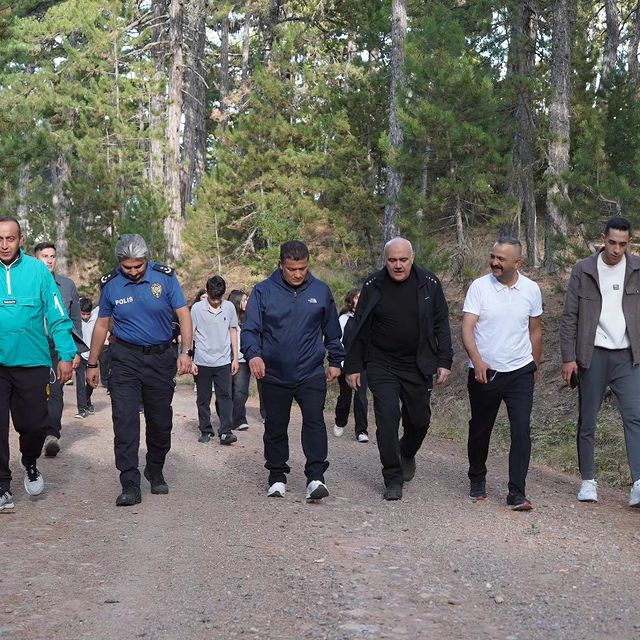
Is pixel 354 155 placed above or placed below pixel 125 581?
above

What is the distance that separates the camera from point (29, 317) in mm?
7445

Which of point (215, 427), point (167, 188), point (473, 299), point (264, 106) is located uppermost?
point (264, 106)

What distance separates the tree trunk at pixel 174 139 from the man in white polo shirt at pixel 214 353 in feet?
65.4

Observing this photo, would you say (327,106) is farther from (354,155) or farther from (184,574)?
(184,574)

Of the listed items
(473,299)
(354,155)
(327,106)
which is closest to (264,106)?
(327,106)

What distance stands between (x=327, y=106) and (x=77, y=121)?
41.6 ft

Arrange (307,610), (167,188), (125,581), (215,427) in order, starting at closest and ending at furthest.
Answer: (307,610) < (125,581) < (215,427) < (167,188)

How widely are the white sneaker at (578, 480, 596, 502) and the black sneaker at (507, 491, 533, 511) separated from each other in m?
0.61

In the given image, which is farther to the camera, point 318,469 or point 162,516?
point 318,469

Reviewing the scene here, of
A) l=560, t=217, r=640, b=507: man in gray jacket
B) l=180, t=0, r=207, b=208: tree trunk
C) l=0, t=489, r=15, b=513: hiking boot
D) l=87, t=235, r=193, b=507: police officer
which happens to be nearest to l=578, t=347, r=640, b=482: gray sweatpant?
l=560, t=217, r=640, b=507: man in gray jacket

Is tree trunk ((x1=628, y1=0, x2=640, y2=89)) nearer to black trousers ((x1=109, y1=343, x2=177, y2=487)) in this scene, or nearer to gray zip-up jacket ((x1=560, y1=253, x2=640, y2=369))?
gray zip-up jacket ((x1=560, y1=253, x2=640, y2=369))

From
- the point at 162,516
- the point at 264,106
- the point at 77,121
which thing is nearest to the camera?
the point at 162,516

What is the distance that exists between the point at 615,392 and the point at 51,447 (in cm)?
592

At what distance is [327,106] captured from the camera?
27188 mm
